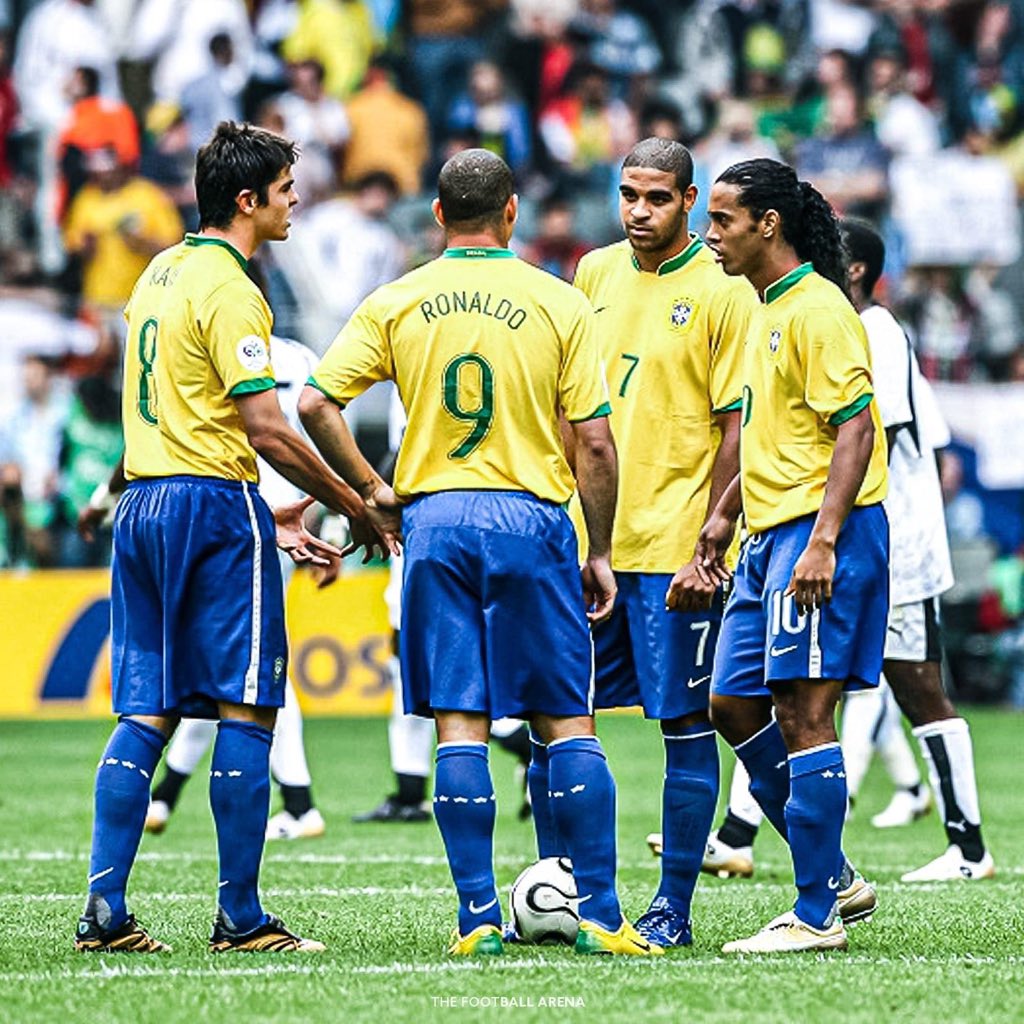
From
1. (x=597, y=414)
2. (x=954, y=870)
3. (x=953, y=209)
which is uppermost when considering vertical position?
(x=953, y=209)

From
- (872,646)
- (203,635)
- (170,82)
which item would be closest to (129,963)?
(203,635)

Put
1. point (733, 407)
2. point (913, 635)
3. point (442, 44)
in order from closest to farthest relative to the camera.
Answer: point (733, 407), point (913, 635), point (442, 44)

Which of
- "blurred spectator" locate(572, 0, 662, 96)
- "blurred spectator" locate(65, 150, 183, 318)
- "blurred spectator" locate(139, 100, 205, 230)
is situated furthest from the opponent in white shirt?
"blurred spectator" locate(572, 0, 662, 96)

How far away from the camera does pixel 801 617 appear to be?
6605 mm

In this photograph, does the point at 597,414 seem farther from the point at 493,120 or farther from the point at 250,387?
the point at 493,120

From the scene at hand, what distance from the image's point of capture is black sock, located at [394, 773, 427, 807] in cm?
1120

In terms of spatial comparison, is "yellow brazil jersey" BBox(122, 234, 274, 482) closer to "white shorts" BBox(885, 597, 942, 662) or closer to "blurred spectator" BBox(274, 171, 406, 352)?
"white shorts" BBox(885, 597, 942, 662)

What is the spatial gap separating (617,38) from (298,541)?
53.0 ft

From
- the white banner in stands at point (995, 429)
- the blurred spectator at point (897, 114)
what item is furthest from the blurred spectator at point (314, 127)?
the white banner in stands at point (995, 429)

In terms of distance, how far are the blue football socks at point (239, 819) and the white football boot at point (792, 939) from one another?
139 centimetres

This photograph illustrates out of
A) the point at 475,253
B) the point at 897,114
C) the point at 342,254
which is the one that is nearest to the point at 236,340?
the point at 475,253

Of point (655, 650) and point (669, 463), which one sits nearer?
point (655, 650)

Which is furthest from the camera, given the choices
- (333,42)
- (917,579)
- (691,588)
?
(333,42)

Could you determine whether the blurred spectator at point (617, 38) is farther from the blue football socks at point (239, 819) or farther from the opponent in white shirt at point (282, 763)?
the blue football socks at point (239, 819)
